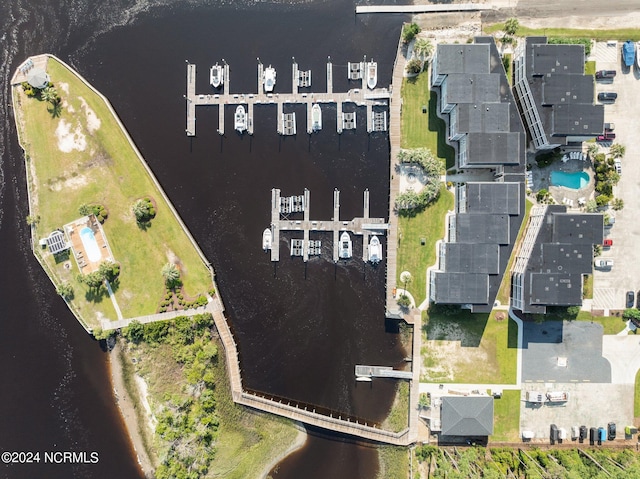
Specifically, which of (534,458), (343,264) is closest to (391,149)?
(343,264)

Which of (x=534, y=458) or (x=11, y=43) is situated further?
(x=11, y=43)

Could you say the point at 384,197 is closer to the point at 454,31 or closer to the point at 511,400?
the point at 454,31

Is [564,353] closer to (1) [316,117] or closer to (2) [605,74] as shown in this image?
(2) [605,74]

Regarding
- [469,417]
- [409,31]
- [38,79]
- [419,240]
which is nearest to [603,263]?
[419,240]

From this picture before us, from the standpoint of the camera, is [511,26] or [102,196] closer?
[511,26]

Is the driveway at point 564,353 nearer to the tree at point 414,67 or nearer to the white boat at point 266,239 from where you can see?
the white boat at point 266,239

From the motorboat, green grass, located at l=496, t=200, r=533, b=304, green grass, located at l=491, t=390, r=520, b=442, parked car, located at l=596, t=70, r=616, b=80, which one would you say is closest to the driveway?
green grass, located at l=491, t=390, r=520, b=442

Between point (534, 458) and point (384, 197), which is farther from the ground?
point (384, 197)

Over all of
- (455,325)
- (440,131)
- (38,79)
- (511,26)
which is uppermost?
(511,26)
